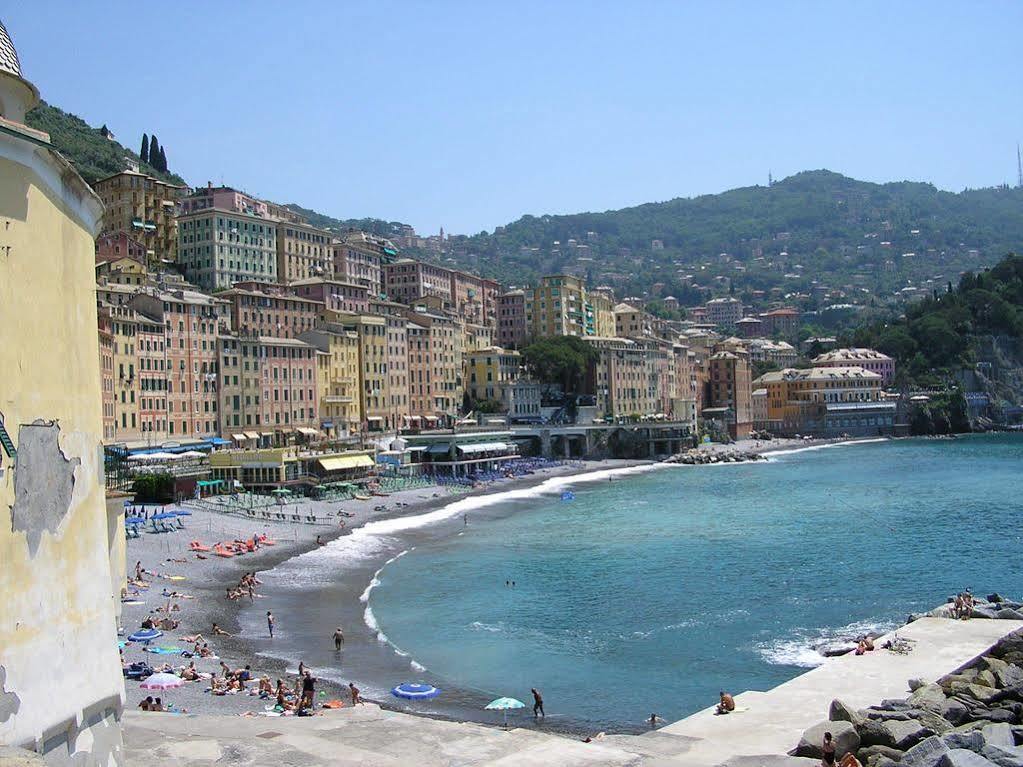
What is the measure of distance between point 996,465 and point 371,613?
89.8 m

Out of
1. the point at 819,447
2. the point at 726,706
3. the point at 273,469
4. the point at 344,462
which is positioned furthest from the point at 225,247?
the point at 726,706

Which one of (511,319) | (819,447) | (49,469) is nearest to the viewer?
(49,469)

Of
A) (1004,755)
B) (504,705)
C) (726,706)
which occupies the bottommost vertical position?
(504,705)

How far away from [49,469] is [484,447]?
95.2 m

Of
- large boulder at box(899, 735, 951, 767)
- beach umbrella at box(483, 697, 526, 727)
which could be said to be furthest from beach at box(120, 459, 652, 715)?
large boulder at box(899, 735, 951, 767)

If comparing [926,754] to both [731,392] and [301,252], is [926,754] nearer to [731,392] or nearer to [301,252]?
[301,252]

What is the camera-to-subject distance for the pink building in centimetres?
18138

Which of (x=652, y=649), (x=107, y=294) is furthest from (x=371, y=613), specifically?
(x=107, y=294)

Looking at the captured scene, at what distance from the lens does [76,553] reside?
31.4 ft

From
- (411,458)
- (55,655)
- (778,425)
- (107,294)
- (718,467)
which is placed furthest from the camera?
(778,425)

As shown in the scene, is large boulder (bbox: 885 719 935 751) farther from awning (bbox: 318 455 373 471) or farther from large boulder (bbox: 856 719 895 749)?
awning (bbox: 318 455 373 471)

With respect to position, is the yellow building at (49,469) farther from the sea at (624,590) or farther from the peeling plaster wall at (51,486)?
the sea at (624,590)

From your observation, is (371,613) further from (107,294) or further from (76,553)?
(107,294)

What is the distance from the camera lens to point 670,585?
4612cm
